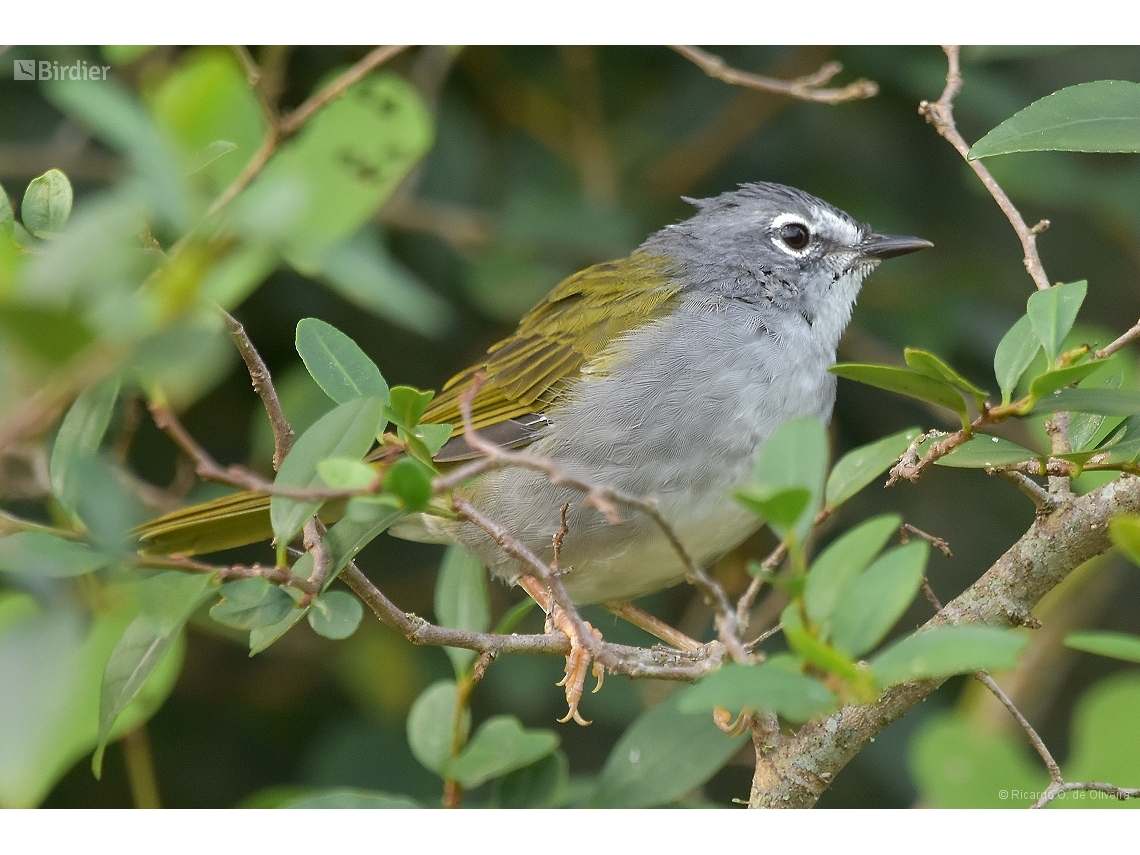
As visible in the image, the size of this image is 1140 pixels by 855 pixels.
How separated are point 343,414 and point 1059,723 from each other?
377cm

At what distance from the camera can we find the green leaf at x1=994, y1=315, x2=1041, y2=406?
2.02 m

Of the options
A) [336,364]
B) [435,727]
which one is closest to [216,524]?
[435,727]

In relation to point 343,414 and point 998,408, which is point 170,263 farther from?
point 998,408

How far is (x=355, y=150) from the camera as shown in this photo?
2.73 metres

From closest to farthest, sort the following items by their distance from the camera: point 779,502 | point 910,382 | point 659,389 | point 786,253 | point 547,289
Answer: point 779,502, point 910,382, point 659,389, point 786,253, point 547,289

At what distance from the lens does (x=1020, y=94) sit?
4.12 m

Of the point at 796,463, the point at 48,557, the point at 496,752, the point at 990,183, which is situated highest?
the point at 990,183

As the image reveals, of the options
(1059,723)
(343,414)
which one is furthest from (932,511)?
(343,414)

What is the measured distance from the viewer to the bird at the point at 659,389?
9.98 feet

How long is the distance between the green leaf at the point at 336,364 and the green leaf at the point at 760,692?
946 millimetres

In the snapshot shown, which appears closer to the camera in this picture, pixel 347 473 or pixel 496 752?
pixel 347 473

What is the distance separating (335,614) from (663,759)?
117 cm

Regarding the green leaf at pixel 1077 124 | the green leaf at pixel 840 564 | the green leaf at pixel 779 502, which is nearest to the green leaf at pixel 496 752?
the green leaf at pixel 840 564

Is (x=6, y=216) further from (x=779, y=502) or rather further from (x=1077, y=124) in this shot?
(x=1077, y=124)
